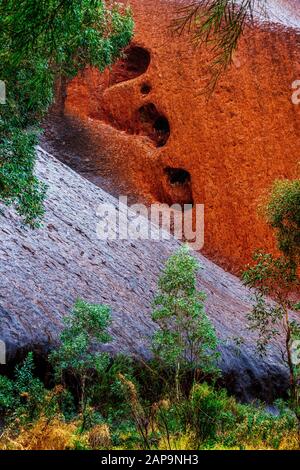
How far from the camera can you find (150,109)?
1043 inches

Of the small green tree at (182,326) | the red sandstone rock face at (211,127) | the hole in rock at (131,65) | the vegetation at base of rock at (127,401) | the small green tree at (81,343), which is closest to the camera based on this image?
the vegetation at base of rock at (127,401)

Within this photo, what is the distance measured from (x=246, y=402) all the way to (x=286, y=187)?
5.93 meters

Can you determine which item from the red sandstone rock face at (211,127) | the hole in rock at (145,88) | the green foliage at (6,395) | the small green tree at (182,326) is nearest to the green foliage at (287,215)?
the small green tree at (182,326)

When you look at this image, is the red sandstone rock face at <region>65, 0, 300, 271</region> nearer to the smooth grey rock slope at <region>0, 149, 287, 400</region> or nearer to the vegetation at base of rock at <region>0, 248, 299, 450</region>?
the smooth grey rock slope at <region>0, 149, 287, 400</region>

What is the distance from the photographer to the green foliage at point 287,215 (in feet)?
32.3

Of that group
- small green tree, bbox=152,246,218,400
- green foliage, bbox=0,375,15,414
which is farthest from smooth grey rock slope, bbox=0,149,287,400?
small green tree, bbox=152,246,218,400

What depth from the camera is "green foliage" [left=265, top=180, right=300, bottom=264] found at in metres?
9.85

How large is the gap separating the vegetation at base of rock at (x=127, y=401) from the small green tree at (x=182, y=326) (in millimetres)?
20

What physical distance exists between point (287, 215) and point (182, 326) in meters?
2.74

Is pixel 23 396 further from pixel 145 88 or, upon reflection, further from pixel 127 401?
pixel 145 88

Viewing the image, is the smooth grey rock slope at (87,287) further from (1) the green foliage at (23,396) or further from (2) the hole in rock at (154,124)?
(2) the hole in rock at (154,124)

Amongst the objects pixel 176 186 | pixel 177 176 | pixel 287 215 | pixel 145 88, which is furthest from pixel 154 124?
pixel 287 215

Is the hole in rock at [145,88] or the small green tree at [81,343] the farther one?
the hole in rock at [145,88]
